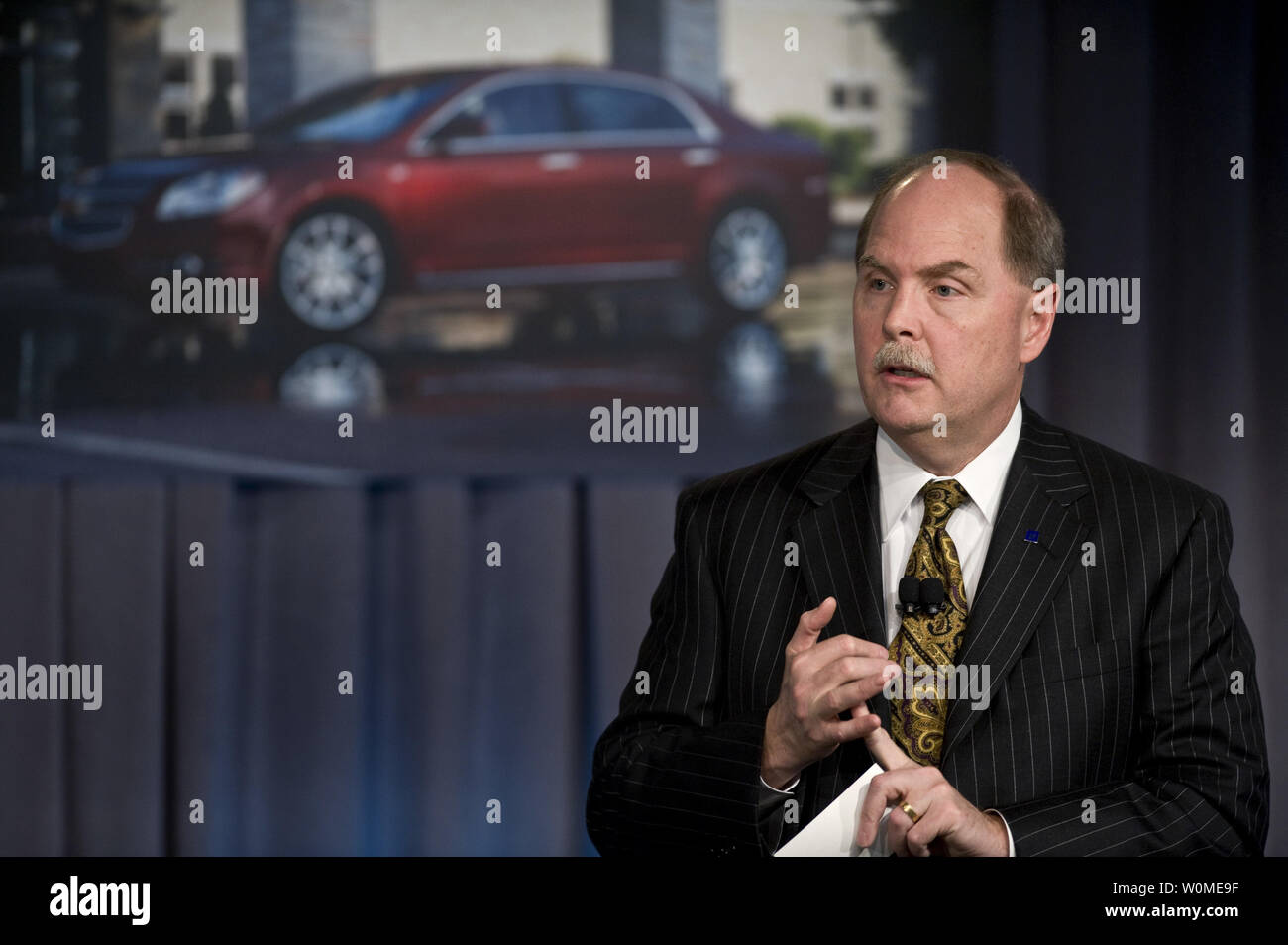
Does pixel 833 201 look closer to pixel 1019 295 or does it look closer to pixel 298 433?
pixel 298 433

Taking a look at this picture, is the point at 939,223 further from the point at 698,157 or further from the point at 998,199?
the point at 698,157

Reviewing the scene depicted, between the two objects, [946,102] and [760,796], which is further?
[946,102]

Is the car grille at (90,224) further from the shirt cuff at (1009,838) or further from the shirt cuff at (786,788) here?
the shirt cuff at (1009,838)

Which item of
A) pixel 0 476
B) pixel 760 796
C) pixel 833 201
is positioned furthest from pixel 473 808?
pixel 760 796

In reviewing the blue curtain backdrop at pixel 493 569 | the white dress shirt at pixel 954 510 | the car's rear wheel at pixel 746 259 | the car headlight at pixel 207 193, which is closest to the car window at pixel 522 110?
the car's rear wheel at pixel 746 259

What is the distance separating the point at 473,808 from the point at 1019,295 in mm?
2298

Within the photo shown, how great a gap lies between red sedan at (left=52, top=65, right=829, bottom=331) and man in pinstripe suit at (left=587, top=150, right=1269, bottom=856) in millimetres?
1853

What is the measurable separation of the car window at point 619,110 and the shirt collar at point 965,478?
6.67 feet

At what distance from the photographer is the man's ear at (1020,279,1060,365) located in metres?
1.90

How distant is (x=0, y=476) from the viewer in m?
3.56

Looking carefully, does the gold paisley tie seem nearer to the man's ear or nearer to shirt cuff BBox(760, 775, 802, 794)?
shirt cuff BBox(760, 775, 802, 794)

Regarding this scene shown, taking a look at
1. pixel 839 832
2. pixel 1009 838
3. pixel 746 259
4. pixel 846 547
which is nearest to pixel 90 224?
pixel 746 259
